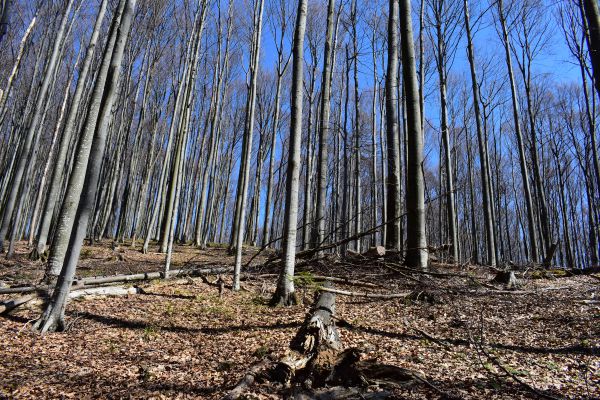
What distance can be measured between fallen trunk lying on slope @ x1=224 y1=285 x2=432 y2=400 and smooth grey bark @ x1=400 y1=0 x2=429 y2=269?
3822mm

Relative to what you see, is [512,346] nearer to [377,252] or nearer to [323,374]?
[323,374]

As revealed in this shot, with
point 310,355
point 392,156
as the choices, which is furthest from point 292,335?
point 392,156

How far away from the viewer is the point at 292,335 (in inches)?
168

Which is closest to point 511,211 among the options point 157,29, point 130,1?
point 157,29

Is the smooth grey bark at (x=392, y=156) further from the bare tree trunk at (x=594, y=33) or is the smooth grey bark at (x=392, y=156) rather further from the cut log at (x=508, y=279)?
the bare tree trunk at (x=594, y=33)

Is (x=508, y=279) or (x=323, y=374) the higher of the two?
(x=508, y=279)

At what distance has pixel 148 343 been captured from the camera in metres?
4.19

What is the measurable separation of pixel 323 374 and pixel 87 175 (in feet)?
13.0

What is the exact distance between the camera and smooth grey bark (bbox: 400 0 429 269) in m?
6.67

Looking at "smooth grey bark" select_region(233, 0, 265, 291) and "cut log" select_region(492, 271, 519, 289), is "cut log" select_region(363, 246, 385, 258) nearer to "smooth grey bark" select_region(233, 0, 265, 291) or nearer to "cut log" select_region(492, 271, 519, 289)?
"cut log" select_region(492, 271, 519, 289)

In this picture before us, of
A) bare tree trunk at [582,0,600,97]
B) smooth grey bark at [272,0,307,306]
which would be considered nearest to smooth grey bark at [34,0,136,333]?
smooth grey bark at [272,0,307,306]

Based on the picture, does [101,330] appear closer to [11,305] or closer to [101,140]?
[11,305]

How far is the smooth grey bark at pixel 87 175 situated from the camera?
444cm

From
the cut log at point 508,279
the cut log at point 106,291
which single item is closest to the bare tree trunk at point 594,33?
the cut log at point 508,279
